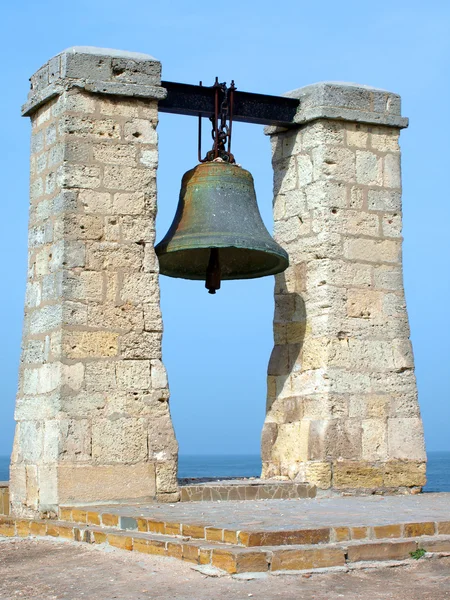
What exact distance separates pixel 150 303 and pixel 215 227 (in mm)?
721

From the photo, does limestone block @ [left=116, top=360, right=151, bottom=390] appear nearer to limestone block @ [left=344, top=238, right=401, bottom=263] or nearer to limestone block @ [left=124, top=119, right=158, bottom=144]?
limestone block @ [left=124, top=119, right=158, bottom=144]

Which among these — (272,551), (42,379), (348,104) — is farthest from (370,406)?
(272,551)

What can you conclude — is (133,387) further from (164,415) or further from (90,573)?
(90,573)

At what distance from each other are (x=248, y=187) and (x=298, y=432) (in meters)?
1.94

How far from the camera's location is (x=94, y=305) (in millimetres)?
7820

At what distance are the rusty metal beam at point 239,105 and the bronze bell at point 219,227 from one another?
0.10 m

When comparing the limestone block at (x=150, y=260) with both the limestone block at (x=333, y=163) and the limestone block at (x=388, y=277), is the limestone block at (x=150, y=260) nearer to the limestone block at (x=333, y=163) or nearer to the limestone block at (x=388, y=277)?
the limestone block at (x=333, y=163)

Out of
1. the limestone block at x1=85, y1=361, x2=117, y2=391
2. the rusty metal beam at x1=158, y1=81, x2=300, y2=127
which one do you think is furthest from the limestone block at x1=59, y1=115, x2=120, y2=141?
the limestone block at x1=85, y1=361, x2=117, y2=391

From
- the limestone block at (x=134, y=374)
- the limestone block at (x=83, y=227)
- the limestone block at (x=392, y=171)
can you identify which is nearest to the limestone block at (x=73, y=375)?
the limestone block at (x=134, y=374)

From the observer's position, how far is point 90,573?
18.8 feet

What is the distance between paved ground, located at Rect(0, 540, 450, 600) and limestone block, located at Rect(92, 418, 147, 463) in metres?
1.55

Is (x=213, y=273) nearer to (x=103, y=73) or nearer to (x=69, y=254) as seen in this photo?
(x=69, y=254)

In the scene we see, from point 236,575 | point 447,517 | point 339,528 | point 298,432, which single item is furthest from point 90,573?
point 298,432

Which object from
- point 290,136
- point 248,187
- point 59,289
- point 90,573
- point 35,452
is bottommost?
point 90,573
